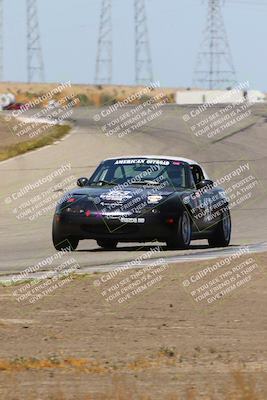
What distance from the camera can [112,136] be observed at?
145ft

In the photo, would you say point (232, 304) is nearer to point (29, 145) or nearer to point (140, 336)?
point (140, 336)

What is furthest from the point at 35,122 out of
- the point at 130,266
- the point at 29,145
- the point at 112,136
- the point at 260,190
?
the point at 130,266

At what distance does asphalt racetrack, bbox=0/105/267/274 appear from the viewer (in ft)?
59.5

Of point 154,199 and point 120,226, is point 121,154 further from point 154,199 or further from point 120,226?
point 120,226

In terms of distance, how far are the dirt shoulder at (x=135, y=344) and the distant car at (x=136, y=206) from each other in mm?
3877

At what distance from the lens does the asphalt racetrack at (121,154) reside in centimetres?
1812

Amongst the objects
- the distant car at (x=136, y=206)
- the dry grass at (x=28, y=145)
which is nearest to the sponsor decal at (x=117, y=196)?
the distant car at (x=136, y=206)

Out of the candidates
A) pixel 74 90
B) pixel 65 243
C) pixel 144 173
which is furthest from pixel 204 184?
pixel 74 90

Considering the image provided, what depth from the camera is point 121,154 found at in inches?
1492

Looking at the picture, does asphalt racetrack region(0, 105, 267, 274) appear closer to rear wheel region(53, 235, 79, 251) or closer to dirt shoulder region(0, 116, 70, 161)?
rear wheel region(53, 235, 79, 251)

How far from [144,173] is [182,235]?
1.16m

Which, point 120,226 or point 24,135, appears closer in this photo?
point 120,226

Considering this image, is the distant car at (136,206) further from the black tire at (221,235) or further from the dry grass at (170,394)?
the dry grass at (170,394)

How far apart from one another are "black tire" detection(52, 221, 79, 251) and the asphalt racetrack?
21 cm
